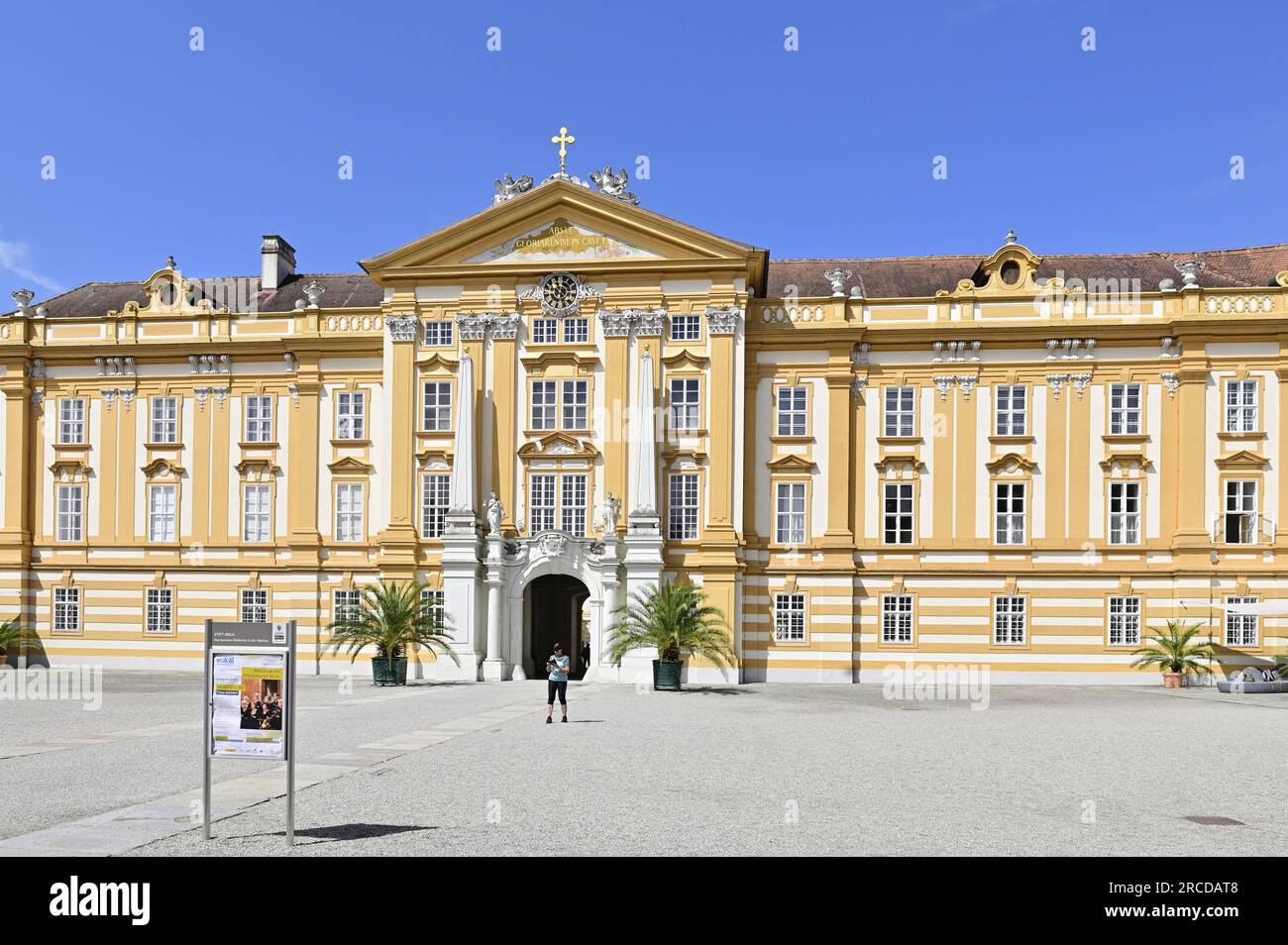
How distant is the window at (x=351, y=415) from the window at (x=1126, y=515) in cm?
2830

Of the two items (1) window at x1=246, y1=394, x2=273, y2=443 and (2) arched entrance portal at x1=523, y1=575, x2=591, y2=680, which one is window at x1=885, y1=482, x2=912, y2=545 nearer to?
(2) arched entrance portal at x1=523, y1=575, x2=591, y2=680

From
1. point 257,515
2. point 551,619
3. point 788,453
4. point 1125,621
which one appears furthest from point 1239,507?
point 257,515

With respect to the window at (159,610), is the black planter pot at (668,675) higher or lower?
lower

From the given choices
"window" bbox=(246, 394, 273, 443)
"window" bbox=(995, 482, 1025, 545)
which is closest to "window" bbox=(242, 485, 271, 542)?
"window" bbox=(246, 394, 273, 443)

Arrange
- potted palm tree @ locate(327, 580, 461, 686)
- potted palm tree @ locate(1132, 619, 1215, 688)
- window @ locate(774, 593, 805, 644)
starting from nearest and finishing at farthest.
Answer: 1. potted palm tree @ locate(327, 580, 461, 686)
2. potted palm tree @ locate(1132, 619, 1215, 688)
3. window @ locate(774, 593, 805, 644)

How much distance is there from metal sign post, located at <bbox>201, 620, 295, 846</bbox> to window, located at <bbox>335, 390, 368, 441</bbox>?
37.5 m

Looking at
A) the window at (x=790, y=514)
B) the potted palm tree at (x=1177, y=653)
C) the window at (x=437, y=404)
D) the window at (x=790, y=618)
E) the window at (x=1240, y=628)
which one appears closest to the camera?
the potted palm tree at (x=1177, y=653)

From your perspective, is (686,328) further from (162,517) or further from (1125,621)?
(162,517)

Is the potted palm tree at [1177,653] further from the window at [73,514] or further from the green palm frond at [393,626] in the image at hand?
the window at [73,514]

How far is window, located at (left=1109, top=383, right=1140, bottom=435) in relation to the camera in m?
47.9

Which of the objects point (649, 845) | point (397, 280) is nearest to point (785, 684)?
point (397, 280)

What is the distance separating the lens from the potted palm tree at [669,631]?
41.4 m

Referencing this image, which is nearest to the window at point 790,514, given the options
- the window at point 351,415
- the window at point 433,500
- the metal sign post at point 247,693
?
the window at point 433,500

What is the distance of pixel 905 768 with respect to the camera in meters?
21.1
